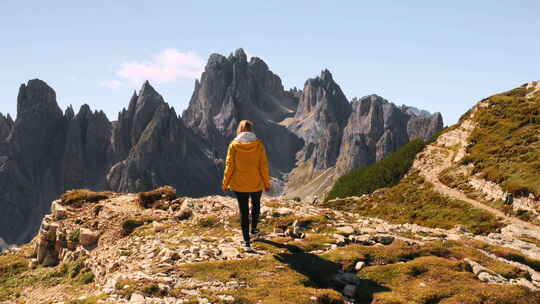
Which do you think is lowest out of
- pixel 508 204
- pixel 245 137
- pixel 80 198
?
pixel 508 204

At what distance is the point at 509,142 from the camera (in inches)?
1991

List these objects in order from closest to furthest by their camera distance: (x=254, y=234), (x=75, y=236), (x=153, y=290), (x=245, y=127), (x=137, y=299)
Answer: (x=137, y=299) < (x=153, y=290) < (x=245, y=127) < (x=254, y=234) < (x=75, y=236)

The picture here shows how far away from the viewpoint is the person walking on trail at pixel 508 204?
37.1 meters

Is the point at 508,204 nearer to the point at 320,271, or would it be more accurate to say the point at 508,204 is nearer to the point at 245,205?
→ the point at 320,271

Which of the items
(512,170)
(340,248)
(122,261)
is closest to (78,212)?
(122,261)

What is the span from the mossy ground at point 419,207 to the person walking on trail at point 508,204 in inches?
65.9

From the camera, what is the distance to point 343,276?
13430 mm

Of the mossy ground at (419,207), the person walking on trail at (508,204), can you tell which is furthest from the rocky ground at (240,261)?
the person walking on trail at (508,204)

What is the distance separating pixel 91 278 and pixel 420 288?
14484 mm

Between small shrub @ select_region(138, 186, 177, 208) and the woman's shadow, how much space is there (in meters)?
14.2

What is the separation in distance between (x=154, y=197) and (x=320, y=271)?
17.0m

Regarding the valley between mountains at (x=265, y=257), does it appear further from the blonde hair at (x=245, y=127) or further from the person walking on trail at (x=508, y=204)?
the blonde hair at (x=245, y=127)

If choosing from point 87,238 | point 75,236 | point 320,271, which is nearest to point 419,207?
point 320,271

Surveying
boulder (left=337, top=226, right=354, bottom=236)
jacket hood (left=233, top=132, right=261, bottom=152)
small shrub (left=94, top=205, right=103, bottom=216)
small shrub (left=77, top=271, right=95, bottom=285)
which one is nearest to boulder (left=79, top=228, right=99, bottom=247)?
small shrub (left=94, top=205, right=103, bottom=216)
